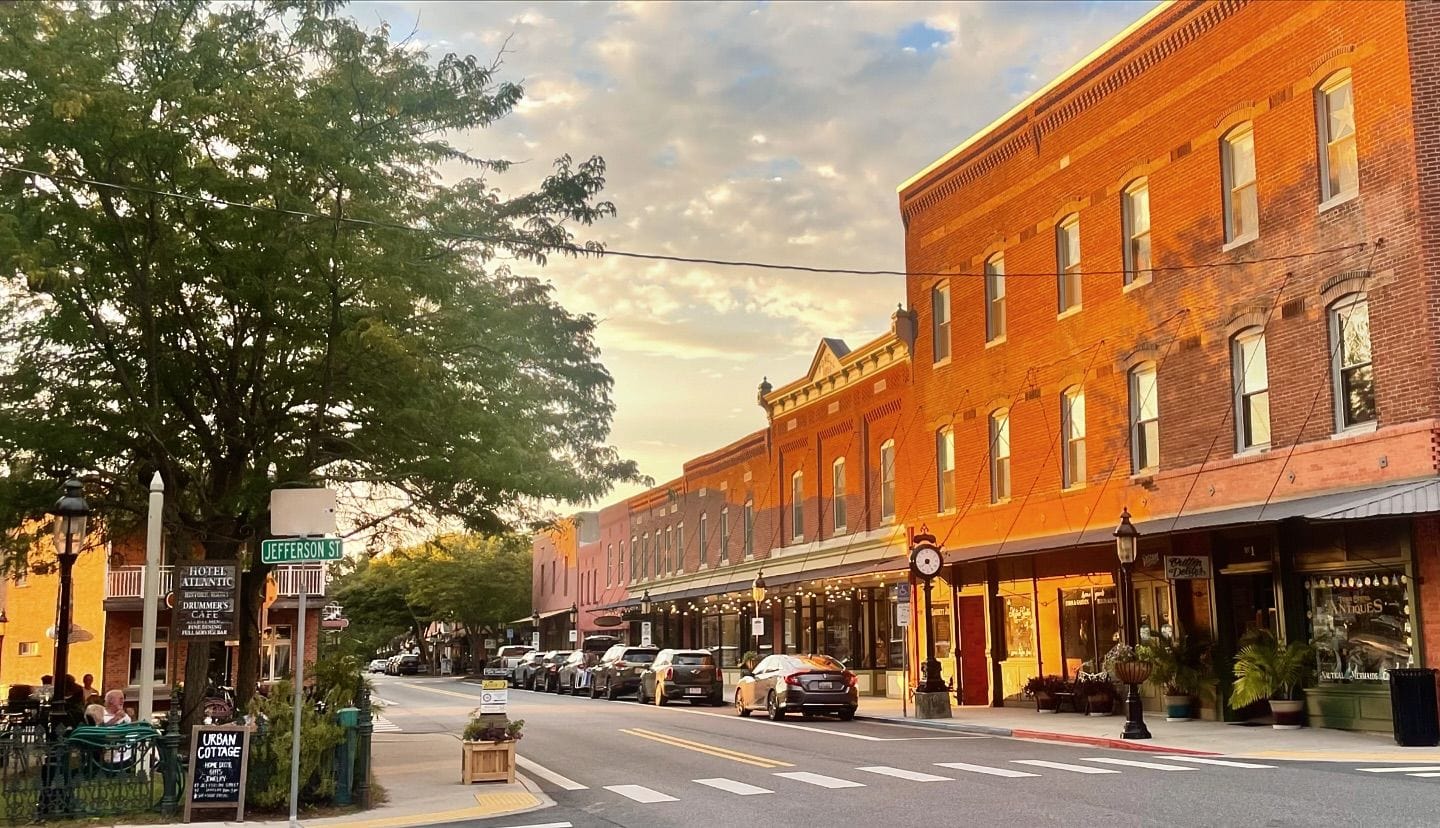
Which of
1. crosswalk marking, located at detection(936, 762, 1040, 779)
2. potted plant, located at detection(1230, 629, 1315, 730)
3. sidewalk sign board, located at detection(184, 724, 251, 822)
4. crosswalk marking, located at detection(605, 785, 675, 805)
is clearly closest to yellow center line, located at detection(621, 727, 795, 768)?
crosswalk marking, located at detection(936, 762, 1040, 779)

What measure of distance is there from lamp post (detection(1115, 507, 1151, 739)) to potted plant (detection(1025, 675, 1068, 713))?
2.37 m

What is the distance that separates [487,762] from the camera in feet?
53.5

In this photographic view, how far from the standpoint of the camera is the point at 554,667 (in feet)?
169

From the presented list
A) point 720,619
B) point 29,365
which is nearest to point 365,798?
point 29,365

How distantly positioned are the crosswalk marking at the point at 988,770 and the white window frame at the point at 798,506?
86.8 feet

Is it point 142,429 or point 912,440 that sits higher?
point 912,440

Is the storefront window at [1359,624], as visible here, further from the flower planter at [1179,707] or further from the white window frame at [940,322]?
the white window frame at [940,322]

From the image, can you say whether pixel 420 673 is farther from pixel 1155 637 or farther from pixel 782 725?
pixel 1155 637

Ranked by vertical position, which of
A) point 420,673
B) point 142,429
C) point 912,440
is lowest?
point 420,673

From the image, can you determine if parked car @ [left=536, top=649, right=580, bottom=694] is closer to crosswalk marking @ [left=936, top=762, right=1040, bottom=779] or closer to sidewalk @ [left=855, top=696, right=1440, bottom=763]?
sidewalk @ [left=855, top=696, right=1440, bottom=763]

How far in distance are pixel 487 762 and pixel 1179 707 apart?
1267cm

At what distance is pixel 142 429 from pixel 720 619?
117 ft

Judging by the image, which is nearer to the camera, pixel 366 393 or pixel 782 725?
pixel 366 393

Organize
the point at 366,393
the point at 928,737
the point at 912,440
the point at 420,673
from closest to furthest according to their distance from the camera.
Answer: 1. the point at 366,393
2. the point at 928,737
3. the point at 912,440
4. the point at 420,673
